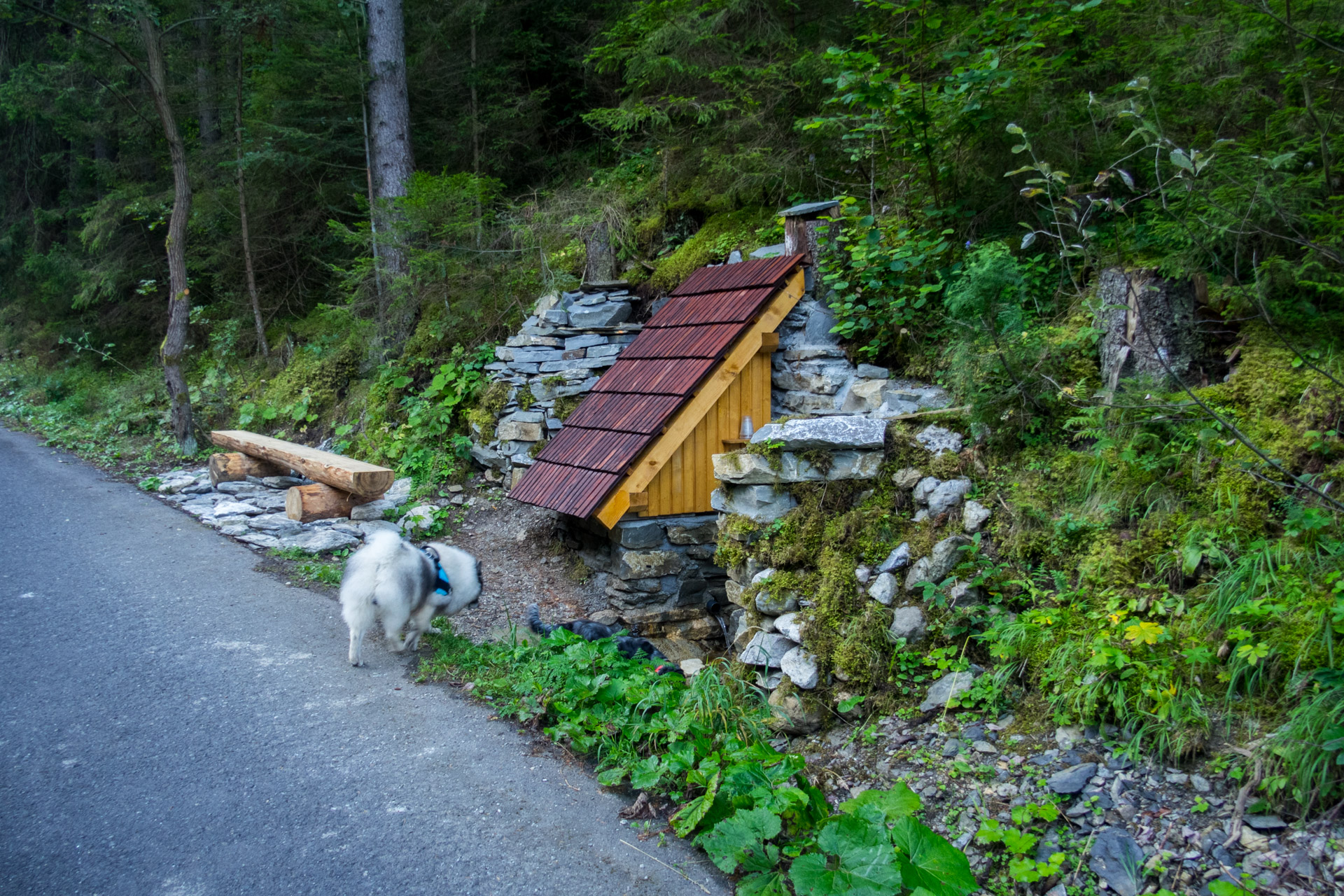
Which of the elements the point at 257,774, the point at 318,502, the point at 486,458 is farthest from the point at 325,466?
the point at 257,774

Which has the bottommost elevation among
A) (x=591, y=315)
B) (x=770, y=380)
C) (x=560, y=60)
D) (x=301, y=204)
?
(x=770, y=380)

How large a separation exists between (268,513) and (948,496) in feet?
24.8

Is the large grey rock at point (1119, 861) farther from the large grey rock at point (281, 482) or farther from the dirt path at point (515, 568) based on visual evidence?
the large grey rock at point (281, 482)

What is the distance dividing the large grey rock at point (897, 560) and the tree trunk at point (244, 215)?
13701 millimetres

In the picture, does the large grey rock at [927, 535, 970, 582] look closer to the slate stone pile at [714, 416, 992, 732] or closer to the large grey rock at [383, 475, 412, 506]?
the slate stone pile at [714, 416, 992, 732]

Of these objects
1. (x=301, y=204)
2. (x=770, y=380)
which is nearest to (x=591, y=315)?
(x=770, y=380)

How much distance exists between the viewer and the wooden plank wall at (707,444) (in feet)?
22.7

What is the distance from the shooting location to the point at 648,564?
7090mm

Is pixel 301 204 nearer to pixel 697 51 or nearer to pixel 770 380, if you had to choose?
pixel 697 51

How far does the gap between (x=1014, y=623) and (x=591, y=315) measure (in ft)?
20.0

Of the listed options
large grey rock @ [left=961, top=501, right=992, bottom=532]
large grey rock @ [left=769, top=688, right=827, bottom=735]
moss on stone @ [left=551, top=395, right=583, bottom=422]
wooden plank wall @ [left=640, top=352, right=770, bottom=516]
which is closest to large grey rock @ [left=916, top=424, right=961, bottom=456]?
large grey rock @ [left=961, top=501, right=992, bottom=532]

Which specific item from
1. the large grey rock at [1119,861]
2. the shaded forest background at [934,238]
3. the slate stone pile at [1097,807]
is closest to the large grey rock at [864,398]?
the shaded forest background at [934,238]

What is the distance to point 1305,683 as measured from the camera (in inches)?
115

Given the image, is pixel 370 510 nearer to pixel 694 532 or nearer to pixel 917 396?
pixel 694 532
